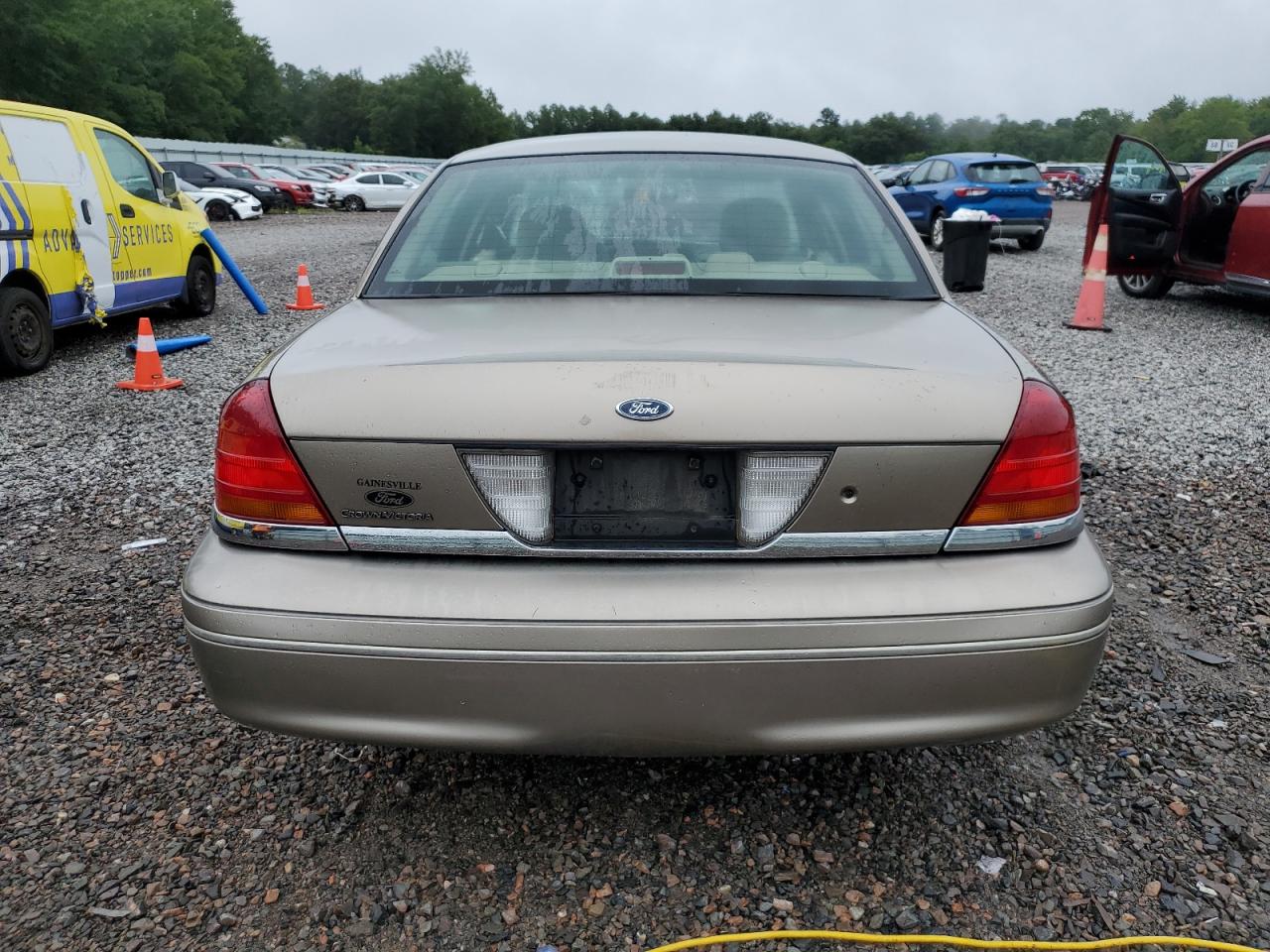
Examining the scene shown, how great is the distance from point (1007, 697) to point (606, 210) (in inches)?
66.3

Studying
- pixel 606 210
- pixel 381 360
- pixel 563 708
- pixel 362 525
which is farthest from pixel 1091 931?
pixel 606 210

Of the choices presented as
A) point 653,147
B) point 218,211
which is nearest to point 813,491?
point 653,147

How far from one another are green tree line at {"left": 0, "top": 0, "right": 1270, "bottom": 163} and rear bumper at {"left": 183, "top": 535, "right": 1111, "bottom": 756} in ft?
173

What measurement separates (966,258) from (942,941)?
112 inches

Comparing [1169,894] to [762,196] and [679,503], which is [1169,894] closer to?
[679,503]

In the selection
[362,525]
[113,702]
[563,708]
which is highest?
[362,525]

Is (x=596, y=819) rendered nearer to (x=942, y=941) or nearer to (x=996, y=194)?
(x=942, y=941)

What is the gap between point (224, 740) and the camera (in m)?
2.71

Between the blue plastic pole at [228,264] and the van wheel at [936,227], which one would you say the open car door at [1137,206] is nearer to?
the van wheel at [936,227]

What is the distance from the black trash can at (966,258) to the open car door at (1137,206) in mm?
5597

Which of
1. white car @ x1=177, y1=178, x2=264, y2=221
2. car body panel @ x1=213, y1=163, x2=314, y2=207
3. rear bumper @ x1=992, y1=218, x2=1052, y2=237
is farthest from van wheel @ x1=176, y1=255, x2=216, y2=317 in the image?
car body panel @ x1=213, y1=163, x2=314, y2=207

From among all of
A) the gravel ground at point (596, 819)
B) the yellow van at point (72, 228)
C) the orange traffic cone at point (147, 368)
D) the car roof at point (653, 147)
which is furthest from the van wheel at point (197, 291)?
the car roof at point (653, 147)

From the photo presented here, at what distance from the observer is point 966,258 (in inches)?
158

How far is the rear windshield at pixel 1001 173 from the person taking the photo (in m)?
15.6
